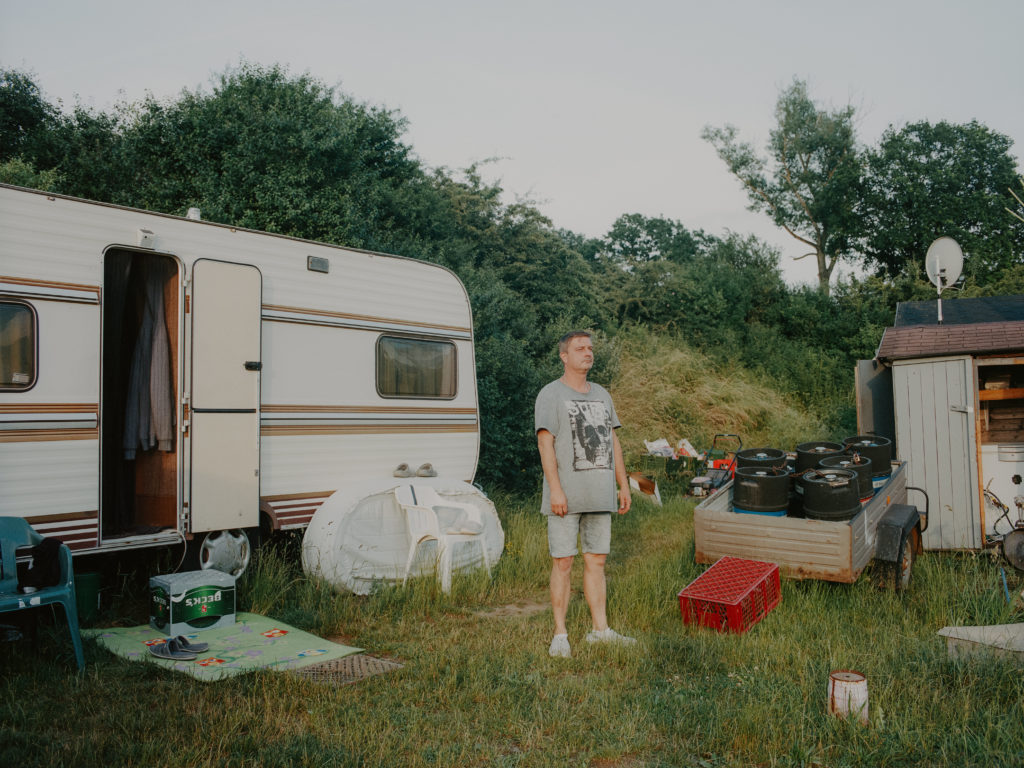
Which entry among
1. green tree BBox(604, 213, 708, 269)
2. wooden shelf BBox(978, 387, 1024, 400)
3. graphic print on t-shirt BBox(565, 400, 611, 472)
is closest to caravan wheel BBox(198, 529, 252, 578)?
graphic print on t-shirt BBox(565, 400, 611, 472)

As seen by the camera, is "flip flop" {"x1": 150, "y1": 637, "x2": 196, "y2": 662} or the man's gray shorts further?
the man's gray shorts

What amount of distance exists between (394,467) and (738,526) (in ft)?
9.88

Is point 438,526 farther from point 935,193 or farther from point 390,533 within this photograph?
point 935,193

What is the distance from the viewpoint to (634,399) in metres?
16.4

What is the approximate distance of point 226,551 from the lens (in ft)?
19.0

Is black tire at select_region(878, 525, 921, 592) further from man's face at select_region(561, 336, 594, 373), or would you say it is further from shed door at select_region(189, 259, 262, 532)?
shed door at select_region(189, 259, 262, 532)

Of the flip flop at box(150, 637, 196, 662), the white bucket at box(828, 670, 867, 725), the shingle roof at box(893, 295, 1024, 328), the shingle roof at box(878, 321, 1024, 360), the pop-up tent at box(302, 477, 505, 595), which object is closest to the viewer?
Answer: the white bucket at box(828, 670, 867, 725)

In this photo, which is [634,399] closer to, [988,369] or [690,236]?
[988,369]

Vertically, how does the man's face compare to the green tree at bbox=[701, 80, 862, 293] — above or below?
below

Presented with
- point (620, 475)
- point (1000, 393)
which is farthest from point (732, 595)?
point (1000, 393)

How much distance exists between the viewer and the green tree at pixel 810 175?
24.7 m

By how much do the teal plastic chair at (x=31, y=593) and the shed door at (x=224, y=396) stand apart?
117 centimetres

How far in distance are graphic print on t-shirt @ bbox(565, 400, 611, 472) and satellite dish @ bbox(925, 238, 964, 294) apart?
687 cm

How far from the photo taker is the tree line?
39.8ft
